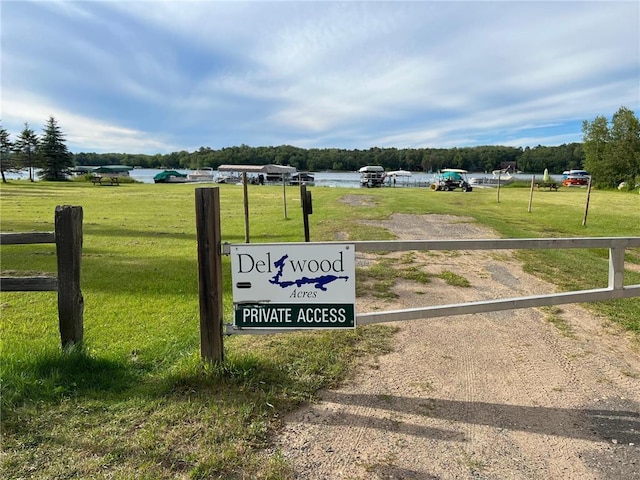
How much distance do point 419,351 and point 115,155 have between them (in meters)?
132

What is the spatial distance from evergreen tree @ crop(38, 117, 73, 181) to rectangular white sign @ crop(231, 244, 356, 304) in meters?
60.4

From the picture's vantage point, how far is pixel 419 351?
3.70 meters

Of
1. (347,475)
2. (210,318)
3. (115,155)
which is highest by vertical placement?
(115,155)

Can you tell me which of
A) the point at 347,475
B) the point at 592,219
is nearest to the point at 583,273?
the point at 347,475

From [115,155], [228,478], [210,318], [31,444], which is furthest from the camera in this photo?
[115,155]

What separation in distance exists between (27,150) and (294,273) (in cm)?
6307

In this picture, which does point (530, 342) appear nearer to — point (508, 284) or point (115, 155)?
point (508, 284)

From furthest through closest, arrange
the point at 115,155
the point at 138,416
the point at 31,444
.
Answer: the point at 115,155 < the point at 138,416 < the point at 31,444

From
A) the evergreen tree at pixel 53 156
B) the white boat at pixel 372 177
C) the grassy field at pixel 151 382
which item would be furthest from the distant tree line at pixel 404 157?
the grassy field at pixel 151 382

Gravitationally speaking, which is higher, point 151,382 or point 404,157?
point 404,157

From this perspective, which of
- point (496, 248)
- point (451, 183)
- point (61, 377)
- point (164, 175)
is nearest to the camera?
point (61, 377)

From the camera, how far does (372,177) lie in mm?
49094

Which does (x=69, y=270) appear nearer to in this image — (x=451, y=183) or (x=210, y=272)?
(x=210, y=272)

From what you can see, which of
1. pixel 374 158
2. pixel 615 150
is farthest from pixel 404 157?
pixel 615 150
